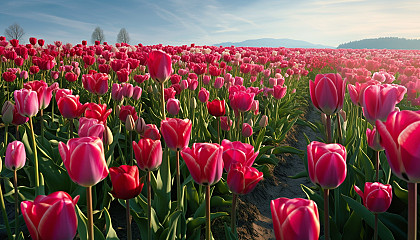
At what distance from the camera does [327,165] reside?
1.16m

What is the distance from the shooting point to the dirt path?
2.59 m

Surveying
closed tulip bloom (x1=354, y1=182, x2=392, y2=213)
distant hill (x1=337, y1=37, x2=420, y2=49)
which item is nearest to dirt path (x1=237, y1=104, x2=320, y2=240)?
closed tulip bloom (x1=354, y1=182, x2=392, y2=213)

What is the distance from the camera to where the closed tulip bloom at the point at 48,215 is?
2.77ft

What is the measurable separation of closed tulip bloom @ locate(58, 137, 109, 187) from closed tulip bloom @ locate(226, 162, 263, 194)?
49cm

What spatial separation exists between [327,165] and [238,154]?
1.13 feet

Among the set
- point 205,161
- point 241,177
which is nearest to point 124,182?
point 205,161

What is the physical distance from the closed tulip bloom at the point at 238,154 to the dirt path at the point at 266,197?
4.63 feet

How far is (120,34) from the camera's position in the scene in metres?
77.4

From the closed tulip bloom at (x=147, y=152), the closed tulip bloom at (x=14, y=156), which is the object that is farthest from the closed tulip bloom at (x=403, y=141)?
the closed tulip bloom at (x=14, y=156)

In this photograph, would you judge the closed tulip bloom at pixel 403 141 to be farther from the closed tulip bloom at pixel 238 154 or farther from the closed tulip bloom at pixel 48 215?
the closed tulip bloom at pixel 48 215

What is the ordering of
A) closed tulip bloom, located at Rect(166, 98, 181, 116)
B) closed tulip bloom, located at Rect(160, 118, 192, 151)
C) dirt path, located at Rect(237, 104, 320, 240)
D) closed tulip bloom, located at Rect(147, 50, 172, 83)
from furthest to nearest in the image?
1. closed tulip bloom, located at Rect(166, 98, 181, 116)
2. dirt path, located at Rect(237, 104, 320, 240)
3. closed tulip bloom, located at Rect(147, 50, 172, 83)
4. closed tulip bloom, located at Rect(160, 118, 192, 151)

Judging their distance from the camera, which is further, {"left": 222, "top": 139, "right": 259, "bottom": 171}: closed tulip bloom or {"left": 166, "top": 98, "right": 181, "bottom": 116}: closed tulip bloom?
{"left": 166, "top": 98, "right": 181, "bottom": 116}: closed tulip bloom

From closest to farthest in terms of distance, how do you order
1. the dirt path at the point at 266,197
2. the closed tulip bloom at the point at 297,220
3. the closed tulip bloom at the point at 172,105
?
the closed tulip bloom at the point at 297,220, the dirt path at the point at 266,197, the closed tulip bloom at the point at 172,105

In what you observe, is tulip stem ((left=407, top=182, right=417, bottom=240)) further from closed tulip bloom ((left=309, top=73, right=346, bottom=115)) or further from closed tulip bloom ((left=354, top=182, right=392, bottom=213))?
closed tulip bloom ((left=309, top=73, right=346, bottom=115))
